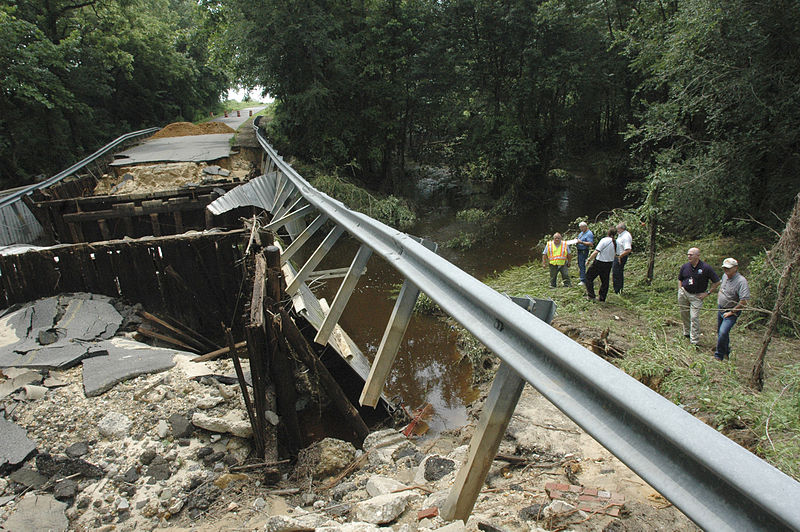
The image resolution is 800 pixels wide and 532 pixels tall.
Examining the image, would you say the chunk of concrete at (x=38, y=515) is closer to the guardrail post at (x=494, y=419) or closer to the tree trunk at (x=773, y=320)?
the guardrail post at (x=494, y=419)

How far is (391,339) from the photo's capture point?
2.63 meters

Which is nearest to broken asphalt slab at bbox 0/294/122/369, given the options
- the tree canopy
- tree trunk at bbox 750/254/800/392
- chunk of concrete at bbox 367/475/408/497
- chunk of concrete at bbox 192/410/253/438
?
chunk of concrete at bbox 192/410/253/438

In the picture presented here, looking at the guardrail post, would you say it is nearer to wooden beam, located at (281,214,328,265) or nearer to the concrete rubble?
the concrete rubble

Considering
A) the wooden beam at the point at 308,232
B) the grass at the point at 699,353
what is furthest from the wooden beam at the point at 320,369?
the grass at the point at 699,353

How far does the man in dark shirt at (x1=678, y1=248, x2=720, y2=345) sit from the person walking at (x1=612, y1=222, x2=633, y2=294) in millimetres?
1521

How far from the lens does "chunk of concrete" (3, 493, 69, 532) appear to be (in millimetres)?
2785

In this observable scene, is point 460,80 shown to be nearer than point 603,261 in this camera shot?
No

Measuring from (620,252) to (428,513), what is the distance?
6.98 meters

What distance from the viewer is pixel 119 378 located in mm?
4316

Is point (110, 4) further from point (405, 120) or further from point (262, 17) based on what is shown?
point (405, 120)

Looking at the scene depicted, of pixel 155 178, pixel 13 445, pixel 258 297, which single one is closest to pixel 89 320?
pixel 13 445

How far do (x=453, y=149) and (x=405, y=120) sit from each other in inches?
96.4

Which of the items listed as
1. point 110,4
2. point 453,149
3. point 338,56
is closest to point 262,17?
point 338,56

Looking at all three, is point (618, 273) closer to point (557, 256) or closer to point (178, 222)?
point (557, 256)
